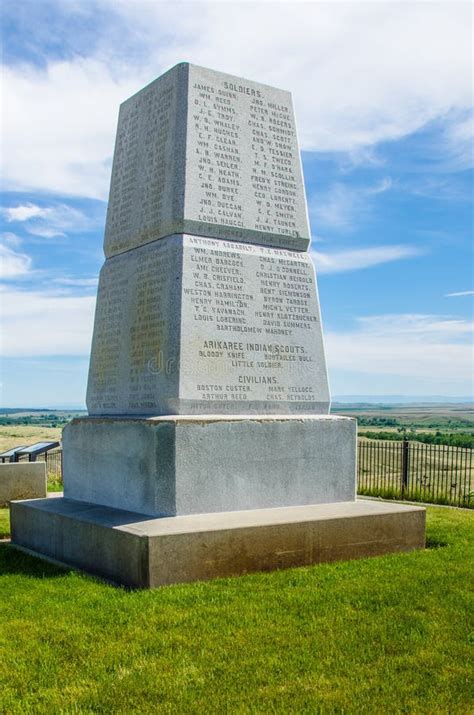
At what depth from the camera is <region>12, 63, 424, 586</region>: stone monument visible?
6.82 meters

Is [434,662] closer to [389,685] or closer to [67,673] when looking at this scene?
[389,685]

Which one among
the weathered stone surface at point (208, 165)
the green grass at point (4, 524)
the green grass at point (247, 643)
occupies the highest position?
the weathered stone surface at point (208, 165)

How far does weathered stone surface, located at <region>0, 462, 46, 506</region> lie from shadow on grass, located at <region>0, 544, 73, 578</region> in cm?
439

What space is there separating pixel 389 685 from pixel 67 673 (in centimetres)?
179

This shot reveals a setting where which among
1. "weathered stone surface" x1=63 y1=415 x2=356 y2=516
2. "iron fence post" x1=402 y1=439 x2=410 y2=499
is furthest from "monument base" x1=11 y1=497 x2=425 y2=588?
"iron fence post" x1=402 y1=439 x2=410 y2=499

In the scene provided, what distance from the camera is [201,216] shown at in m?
7.59

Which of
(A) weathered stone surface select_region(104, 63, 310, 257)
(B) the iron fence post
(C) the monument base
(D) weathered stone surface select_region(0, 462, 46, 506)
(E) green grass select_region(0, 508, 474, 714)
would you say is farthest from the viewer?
(B) the iron fence post

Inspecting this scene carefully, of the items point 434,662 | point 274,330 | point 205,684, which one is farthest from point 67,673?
point 274,330

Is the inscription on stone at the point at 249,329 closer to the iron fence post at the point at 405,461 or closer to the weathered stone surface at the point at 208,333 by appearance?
the weathered stone surface at the point at 208,333

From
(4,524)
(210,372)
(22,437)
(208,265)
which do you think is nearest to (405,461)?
(4,524)

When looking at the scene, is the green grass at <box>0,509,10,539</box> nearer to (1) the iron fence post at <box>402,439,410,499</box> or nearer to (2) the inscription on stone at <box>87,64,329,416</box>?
(2) the inscription on stone at <box>87,64,329,416</box>

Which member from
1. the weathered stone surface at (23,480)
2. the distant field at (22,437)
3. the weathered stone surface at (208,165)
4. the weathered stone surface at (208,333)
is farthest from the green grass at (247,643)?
the distant field at (22,437)

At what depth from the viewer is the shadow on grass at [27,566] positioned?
674 centimetres

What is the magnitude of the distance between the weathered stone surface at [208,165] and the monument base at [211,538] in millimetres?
2793
